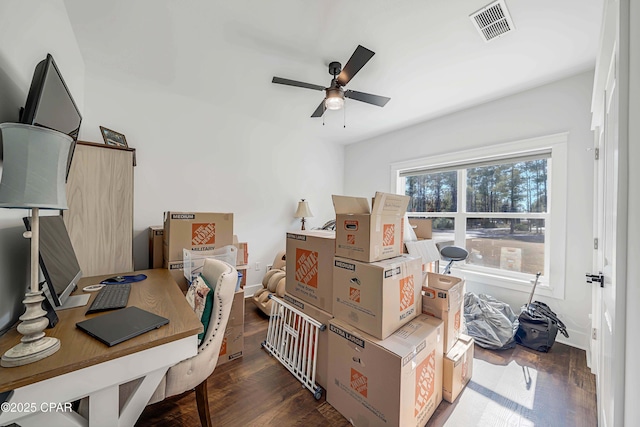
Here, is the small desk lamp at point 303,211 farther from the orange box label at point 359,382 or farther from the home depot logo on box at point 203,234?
the orange box label at point 359,382

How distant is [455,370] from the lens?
1.61 meters

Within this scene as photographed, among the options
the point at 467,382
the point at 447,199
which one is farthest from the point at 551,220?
the point at 467,382

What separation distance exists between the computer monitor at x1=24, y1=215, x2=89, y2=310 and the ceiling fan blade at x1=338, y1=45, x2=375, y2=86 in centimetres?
201

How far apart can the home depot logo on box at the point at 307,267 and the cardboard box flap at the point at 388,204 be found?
62 centimetres

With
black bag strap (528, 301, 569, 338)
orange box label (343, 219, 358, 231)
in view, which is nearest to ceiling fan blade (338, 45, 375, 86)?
orange box label (343, 219, 358, 231)

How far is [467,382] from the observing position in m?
1.83

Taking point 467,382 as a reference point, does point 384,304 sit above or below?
Result: above

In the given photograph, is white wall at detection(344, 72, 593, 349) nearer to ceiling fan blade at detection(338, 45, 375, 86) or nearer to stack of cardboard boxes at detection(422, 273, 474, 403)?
stack of cardboard boxes at detection(422, 273, 474, 403)

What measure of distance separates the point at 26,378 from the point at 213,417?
46.1 inches

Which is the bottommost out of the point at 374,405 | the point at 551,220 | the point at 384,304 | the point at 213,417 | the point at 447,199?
the point at 213,417

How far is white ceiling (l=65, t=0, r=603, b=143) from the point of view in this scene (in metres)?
1.65

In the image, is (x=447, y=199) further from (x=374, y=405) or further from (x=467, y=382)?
(x=374, y=405)

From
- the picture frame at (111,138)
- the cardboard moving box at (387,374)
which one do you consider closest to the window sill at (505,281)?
the cardboard moving box at (387,374)

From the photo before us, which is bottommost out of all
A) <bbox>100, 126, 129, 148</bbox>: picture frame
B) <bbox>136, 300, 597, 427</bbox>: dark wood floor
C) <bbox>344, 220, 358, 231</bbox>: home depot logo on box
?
<bbox>136, 300, 597, 427</bbox>: dark wood floor
